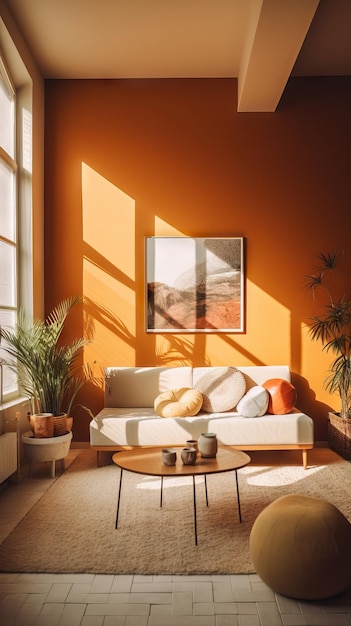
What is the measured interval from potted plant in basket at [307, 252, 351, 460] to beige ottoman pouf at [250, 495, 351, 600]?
2592mm

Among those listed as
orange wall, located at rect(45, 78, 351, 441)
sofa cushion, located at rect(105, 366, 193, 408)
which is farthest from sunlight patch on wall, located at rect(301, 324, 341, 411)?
sofa cushion, located at rect(105, 366, 193, 408)

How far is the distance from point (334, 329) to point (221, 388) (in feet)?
4.49

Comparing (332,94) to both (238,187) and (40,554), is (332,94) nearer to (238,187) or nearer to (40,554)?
(238,187)

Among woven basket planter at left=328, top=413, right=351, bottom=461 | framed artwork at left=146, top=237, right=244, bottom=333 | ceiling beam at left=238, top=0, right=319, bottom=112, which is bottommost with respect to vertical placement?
woven basket planter at left=328, top=413, right=351, bottom=461

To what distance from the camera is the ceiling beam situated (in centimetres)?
387

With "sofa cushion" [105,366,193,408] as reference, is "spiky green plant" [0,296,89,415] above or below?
above

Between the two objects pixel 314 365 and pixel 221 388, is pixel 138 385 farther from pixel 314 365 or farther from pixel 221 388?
pixel 314 365

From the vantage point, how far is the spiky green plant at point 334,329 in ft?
16.6

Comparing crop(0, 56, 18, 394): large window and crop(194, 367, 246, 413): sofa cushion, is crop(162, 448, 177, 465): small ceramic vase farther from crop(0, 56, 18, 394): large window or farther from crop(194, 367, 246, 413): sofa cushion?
crop(0, 56, 18, 394): large window

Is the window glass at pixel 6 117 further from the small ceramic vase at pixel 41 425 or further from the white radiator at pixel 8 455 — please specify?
the white radiator at pixel 8 455

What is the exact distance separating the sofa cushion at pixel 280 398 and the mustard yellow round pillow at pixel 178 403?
2.18 feet

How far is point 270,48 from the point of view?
4.32 m

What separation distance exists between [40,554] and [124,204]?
11.7ft

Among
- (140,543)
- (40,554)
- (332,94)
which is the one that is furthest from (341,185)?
(40,554)
